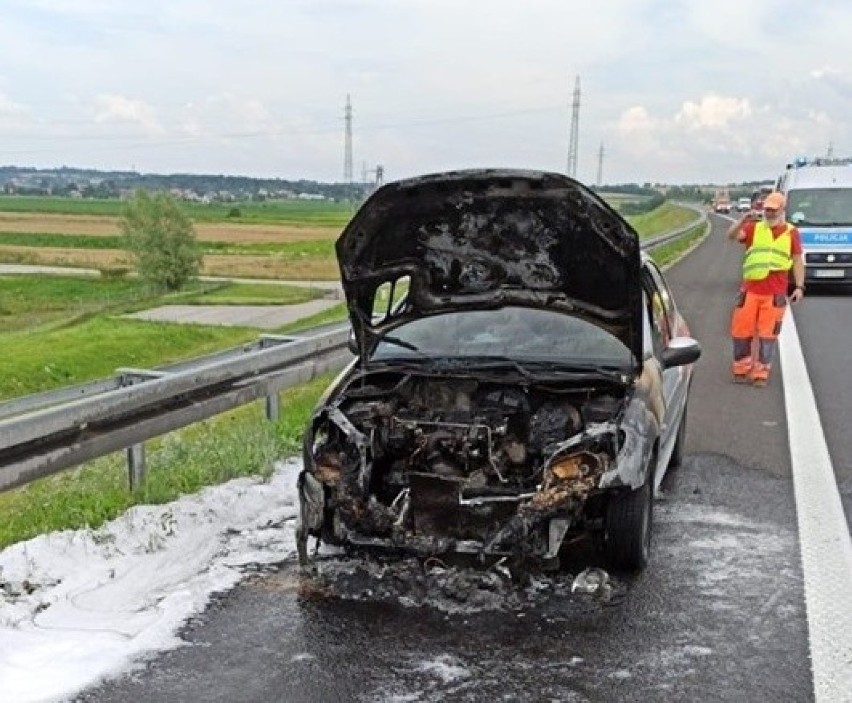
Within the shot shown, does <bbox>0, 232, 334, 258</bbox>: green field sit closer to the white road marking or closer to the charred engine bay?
the white road marking

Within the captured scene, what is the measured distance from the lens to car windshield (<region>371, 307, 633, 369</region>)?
5.66 m

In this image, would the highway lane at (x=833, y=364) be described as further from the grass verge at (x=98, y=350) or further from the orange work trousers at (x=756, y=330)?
the grass verge at (x=98, y=350)

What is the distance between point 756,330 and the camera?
10.3 meters

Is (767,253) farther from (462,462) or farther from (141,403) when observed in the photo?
(141,403)

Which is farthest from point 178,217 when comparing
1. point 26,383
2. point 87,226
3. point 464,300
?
point 464,300

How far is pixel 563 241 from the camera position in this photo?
5.30 metres

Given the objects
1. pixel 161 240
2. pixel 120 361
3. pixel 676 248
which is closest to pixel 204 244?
pixel 161 240

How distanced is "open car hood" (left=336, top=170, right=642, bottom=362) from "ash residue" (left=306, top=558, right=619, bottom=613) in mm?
1396

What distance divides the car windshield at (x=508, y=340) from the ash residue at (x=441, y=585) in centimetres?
125

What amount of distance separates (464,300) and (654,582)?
5.99 ft

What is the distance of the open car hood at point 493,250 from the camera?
5105mm

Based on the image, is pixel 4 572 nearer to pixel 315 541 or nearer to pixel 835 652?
pixel 315 541

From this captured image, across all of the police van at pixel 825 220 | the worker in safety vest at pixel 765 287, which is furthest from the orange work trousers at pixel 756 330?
the police van at pixel 825 220

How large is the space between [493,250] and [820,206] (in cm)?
1593
